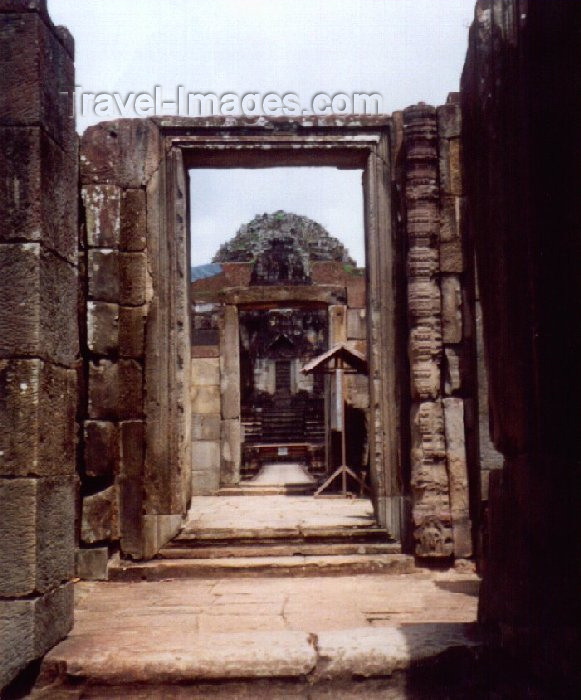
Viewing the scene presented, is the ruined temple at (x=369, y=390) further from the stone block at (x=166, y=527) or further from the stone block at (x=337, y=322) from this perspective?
the stone block at (x=337, y=322)

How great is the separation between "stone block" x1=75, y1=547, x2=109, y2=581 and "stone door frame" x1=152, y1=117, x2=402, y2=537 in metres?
0.78

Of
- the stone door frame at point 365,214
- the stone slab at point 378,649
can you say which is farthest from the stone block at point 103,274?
the stone slab at point 378,649

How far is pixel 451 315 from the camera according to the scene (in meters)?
5.77

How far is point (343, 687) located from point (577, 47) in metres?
2.67

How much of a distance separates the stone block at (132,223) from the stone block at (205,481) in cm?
639

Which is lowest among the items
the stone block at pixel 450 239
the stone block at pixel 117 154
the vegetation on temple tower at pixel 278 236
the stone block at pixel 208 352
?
the stone block at pixel 208 352

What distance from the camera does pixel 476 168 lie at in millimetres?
3312

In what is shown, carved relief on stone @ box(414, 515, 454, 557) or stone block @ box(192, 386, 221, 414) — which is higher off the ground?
stone block @ box(192, 386, 221, 414)

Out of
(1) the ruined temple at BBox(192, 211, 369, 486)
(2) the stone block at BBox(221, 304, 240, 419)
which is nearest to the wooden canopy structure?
(1) the ruined temple at BBox(192, 211, 369, 486)

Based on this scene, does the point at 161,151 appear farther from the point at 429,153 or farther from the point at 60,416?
the point at 60,416

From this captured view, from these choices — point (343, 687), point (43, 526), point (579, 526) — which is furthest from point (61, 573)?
point (579, 526)

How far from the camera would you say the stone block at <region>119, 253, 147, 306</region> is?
5.94 m

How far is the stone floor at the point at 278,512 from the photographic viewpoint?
6.55 meters

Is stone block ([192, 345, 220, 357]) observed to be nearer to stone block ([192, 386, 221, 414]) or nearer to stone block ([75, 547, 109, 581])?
stone block ([192, 386, 221, 414])
